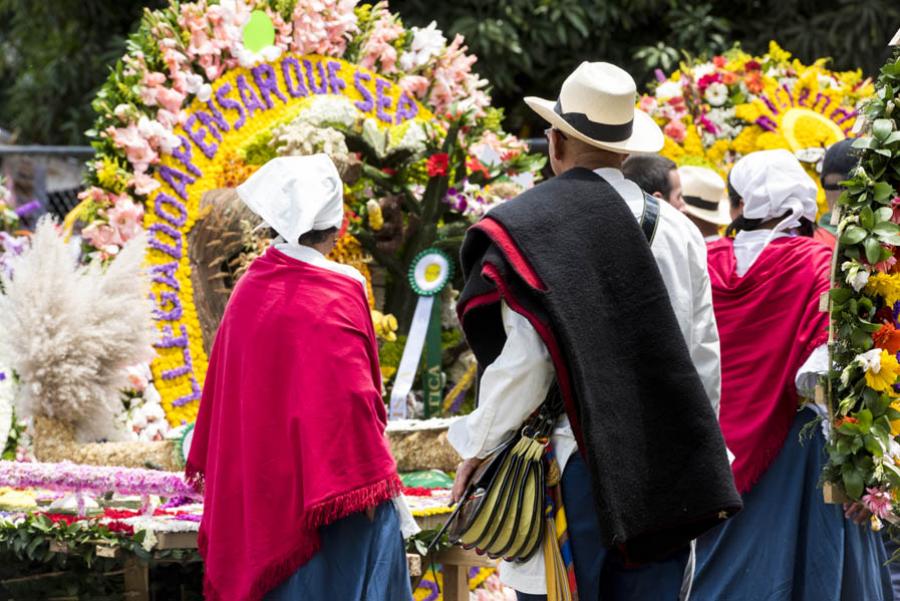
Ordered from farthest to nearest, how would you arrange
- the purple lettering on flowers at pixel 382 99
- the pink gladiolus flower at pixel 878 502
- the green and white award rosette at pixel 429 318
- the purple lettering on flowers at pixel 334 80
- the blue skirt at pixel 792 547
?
the purple lettering on flowers at pixel 382 99 < the purple lettering on flowers at pixel 334 80 < the green and white award rosette at pixel 429 318 < the blue skirt at pixel 792 547 < the pink gladiolus flower at pixel 878 502

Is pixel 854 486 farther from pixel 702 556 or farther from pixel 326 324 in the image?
pixel 326 324

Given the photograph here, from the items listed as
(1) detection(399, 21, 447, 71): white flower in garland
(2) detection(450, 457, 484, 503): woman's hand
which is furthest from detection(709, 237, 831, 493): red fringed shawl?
(1) detection(399, 21, 447, 71): white flower in garland

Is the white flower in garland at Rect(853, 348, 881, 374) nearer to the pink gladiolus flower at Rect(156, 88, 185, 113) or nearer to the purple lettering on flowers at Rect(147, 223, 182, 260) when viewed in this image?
the purple lettering on flowers at Rect(147, 223, 182, 260)

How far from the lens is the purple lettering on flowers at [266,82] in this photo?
720cm

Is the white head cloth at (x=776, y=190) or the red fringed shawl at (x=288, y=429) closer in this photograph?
the red fringed shawl at (x=288, y=429)

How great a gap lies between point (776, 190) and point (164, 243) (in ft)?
9.92

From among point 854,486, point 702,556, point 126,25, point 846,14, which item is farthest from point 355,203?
point 126,25

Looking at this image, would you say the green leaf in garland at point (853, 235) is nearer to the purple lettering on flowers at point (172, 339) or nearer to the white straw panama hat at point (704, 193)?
the white straw panama hat at point (704, 193)

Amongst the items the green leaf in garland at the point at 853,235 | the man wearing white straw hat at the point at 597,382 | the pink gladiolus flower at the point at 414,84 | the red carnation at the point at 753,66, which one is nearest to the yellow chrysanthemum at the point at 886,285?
the green leaf in garland at the point at 853,235

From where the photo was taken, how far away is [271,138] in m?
7.05

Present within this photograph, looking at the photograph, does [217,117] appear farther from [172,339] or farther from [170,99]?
[172,339]

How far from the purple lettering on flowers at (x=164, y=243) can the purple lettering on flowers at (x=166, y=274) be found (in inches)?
2.0

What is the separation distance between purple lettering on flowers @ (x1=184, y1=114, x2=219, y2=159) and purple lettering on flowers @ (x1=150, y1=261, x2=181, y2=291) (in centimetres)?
59

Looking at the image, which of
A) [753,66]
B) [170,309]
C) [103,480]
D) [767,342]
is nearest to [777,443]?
[767,342]
